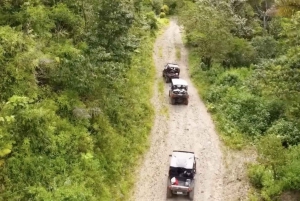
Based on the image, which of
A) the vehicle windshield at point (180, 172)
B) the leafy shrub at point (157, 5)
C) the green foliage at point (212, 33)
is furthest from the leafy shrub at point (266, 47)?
the leafy shrub at point (157, 5)

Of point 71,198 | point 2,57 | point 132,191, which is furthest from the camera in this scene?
point 132,191

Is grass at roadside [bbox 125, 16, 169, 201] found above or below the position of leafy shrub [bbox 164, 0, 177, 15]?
below

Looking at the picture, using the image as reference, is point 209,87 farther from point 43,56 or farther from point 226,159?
point 43,56

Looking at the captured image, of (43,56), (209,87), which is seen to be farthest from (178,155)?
(209,87)

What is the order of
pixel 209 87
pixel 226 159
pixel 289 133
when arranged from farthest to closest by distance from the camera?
pixel 209 87
pixel 289 133
pixel 226 159

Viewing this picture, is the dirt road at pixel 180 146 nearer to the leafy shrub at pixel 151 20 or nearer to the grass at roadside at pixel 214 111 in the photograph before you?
the grass at roadside at pixel 214 111

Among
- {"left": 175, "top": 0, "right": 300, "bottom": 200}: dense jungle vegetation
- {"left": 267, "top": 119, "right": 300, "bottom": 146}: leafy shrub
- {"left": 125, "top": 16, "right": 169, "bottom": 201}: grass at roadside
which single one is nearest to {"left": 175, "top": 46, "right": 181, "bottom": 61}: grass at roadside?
{"left": 175, "top": 0, "right": 300, "bottom": 200}: dense jungle vegetation

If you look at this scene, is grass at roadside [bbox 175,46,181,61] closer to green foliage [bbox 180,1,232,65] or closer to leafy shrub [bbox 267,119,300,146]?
green foliage [bbox 180,1,232,65]
